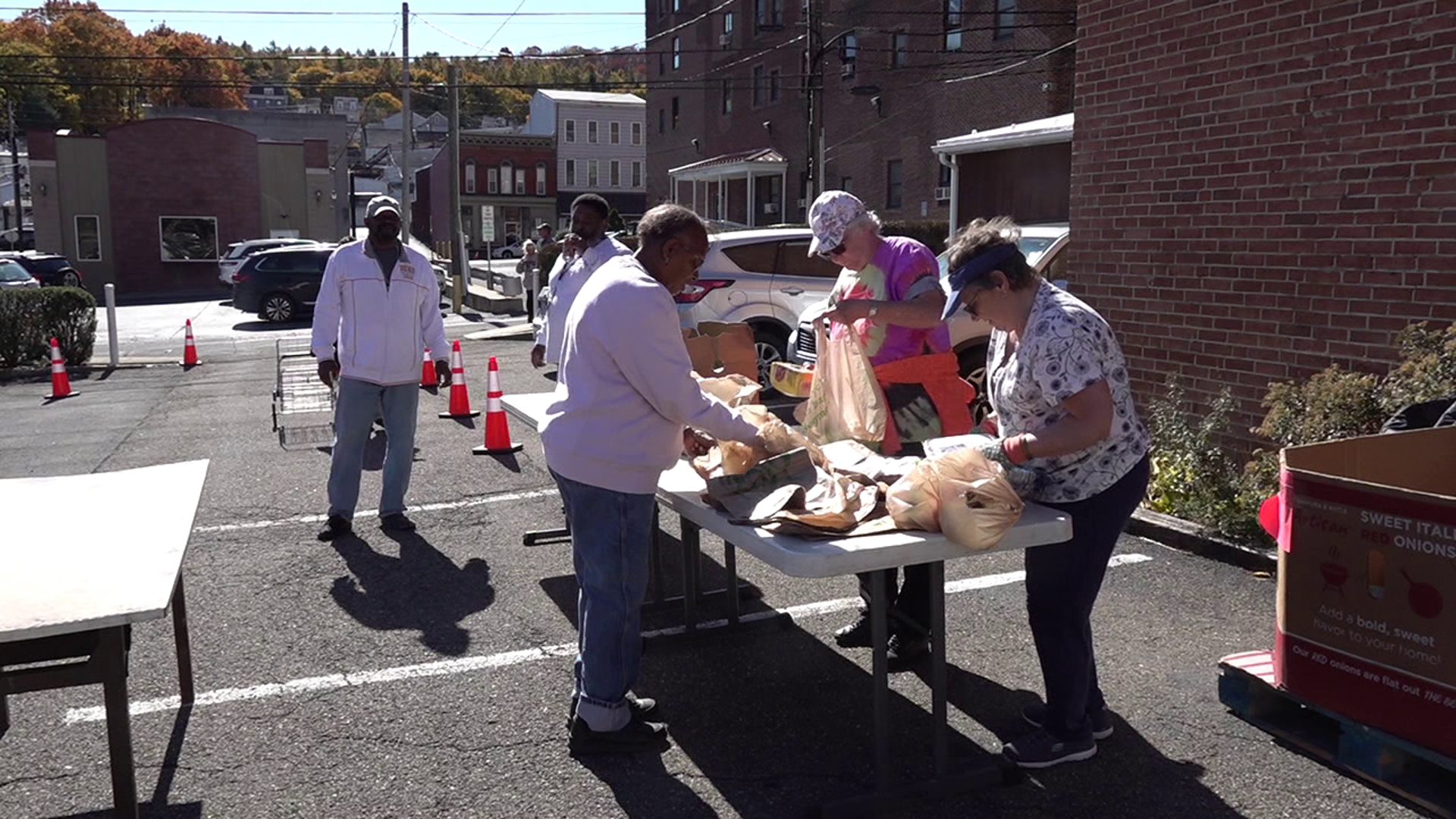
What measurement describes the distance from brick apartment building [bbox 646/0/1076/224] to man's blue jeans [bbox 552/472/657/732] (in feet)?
42.6

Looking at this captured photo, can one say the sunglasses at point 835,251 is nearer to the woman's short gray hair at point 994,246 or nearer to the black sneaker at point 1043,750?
the woman's short gray hair at point 994,246

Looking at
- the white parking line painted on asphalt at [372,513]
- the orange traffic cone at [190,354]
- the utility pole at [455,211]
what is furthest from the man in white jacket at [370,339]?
the utility pole at [455,211]

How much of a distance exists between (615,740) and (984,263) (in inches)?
78.7

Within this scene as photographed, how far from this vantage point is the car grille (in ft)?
32.8

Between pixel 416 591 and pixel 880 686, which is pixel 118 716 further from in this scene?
pixel 416 591

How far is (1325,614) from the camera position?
3.80m

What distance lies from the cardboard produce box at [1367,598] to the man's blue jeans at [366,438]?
4.88m

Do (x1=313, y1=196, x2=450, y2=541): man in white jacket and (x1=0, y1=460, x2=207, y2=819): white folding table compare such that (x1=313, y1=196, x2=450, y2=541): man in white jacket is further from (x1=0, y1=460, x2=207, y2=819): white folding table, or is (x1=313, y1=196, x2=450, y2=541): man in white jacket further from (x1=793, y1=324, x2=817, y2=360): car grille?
(x1=793, y1=324, x2=817, y2=360): car grille

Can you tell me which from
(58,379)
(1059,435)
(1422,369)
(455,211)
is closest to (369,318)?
(1059,435)

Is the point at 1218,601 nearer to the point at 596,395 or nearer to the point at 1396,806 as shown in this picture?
the point at 1396,806

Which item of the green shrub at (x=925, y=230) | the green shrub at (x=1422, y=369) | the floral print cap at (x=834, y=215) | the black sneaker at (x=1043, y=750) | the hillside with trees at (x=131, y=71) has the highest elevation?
the hillside with trees at (x=131, y=71)

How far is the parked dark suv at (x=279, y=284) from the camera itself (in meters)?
25.7

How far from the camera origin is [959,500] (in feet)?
11.4

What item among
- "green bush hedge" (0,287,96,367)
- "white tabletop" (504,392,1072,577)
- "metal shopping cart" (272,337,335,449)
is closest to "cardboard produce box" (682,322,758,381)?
"white tabletop" (504,392,1072,577)
